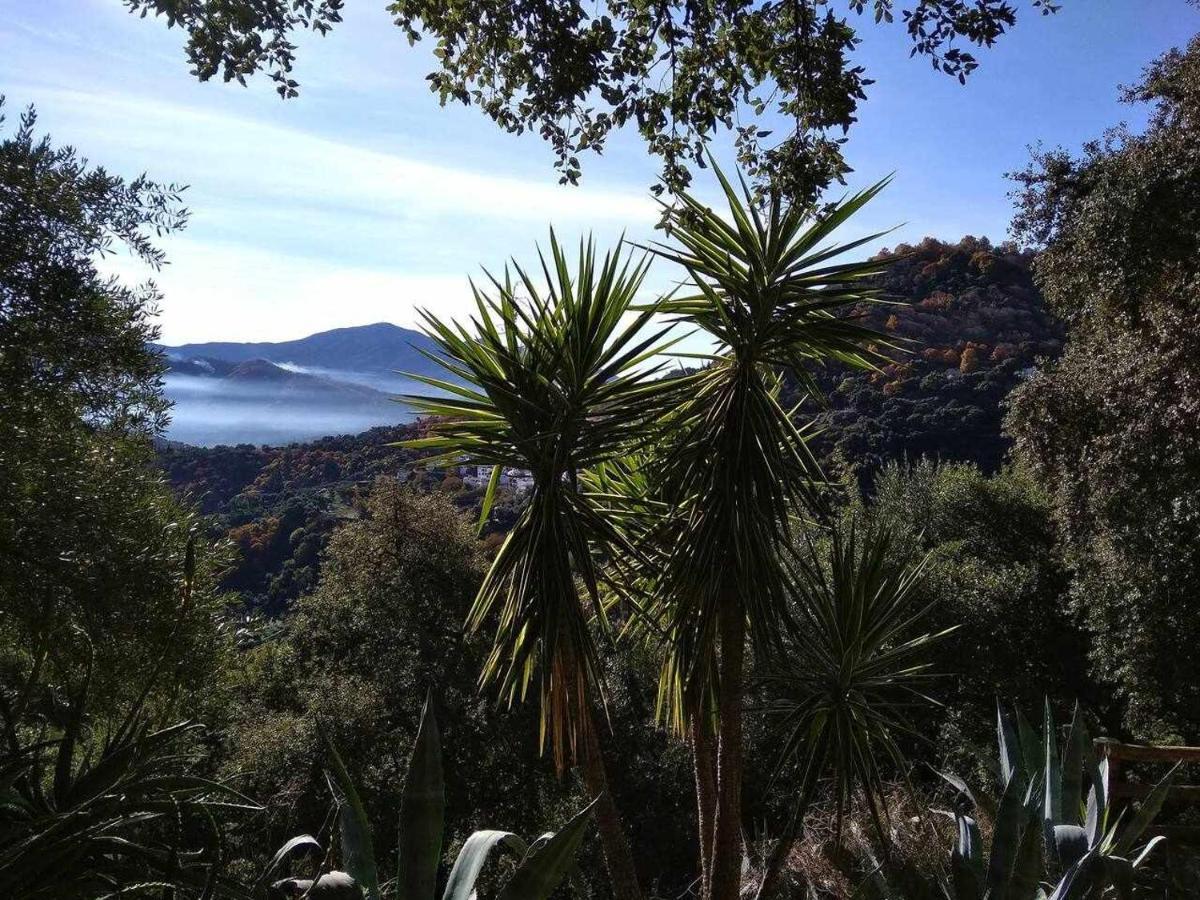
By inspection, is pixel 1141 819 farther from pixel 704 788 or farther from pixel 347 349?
pixel 347 349

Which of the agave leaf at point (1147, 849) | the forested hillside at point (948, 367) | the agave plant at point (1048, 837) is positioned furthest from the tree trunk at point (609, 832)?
the forested hillside at point (948, 367)

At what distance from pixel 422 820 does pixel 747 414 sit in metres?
2.66

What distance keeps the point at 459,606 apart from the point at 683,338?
310 inches

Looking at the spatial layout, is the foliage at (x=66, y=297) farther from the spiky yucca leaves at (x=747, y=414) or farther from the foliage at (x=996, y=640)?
the foliage at (x=996, y=640)


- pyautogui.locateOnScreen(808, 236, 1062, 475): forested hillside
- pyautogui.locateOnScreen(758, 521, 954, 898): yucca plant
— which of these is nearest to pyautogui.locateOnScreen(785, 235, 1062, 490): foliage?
pyautogui.locateOnScreen(808, 236, 1062, 475): forested hillside

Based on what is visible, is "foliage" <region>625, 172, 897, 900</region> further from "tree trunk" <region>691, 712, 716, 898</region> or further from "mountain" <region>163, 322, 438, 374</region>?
"mountain" <region>163, 322, 438, 374</region>

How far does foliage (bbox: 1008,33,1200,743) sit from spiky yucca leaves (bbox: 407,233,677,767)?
630cm

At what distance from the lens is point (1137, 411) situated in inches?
324

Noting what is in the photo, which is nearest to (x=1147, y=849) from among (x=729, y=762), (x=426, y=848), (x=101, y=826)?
(x=729, y=762)

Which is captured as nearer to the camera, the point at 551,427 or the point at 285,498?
the point at 551,427

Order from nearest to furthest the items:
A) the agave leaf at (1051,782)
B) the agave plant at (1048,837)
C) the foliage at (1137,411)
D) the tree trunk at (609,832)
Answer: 1. the agave plant at (1048,837)
2. the agave leaf at (1051,782)
3. the tree trunk at (609,832)
4. the foliage at (1137,411)

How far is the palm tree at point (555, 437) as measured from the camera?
376 centimetres

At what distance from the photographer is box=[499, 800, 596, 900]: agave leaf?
1.38m

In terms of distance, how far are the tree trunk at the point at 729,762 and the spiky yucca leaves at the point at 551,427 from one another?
61 cm
